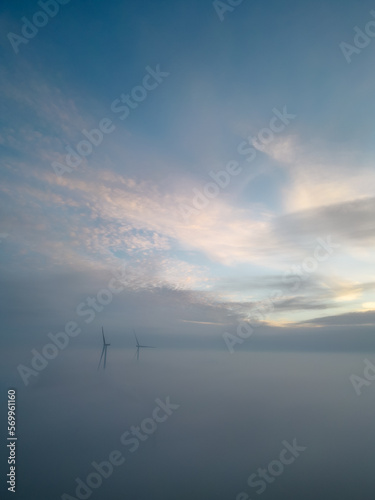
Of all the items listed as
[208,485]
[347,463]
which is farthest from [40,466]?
[347,463]

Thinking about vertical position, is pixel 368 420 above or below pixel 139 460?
below

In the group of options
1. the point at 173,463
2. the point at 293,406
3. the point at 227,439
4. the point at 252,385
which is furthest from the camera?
the point at 252,385

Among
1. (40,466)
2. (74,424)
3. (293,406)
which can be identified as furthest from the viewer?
(293,406)

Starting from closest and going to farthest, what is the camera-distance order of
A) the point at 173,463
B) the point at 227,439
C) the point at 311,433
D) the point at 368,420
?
1. the point at 173,463
2. the point at 227,439
3. the point at 311,433
4. the point at 368,420

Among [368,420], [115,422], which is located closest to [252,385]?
[368,420]

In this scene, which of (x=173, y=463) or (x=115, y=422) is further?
(x=115, y=422)

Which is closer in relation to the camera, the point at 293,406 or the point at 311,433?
the point at 311,433

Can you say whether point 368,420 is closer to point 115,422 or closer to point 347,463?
point 347,463

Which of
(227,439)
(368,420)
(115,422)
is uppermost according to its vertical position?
(115,422)

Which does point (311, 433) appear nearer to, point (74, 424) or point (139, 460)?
point (139, 460)
